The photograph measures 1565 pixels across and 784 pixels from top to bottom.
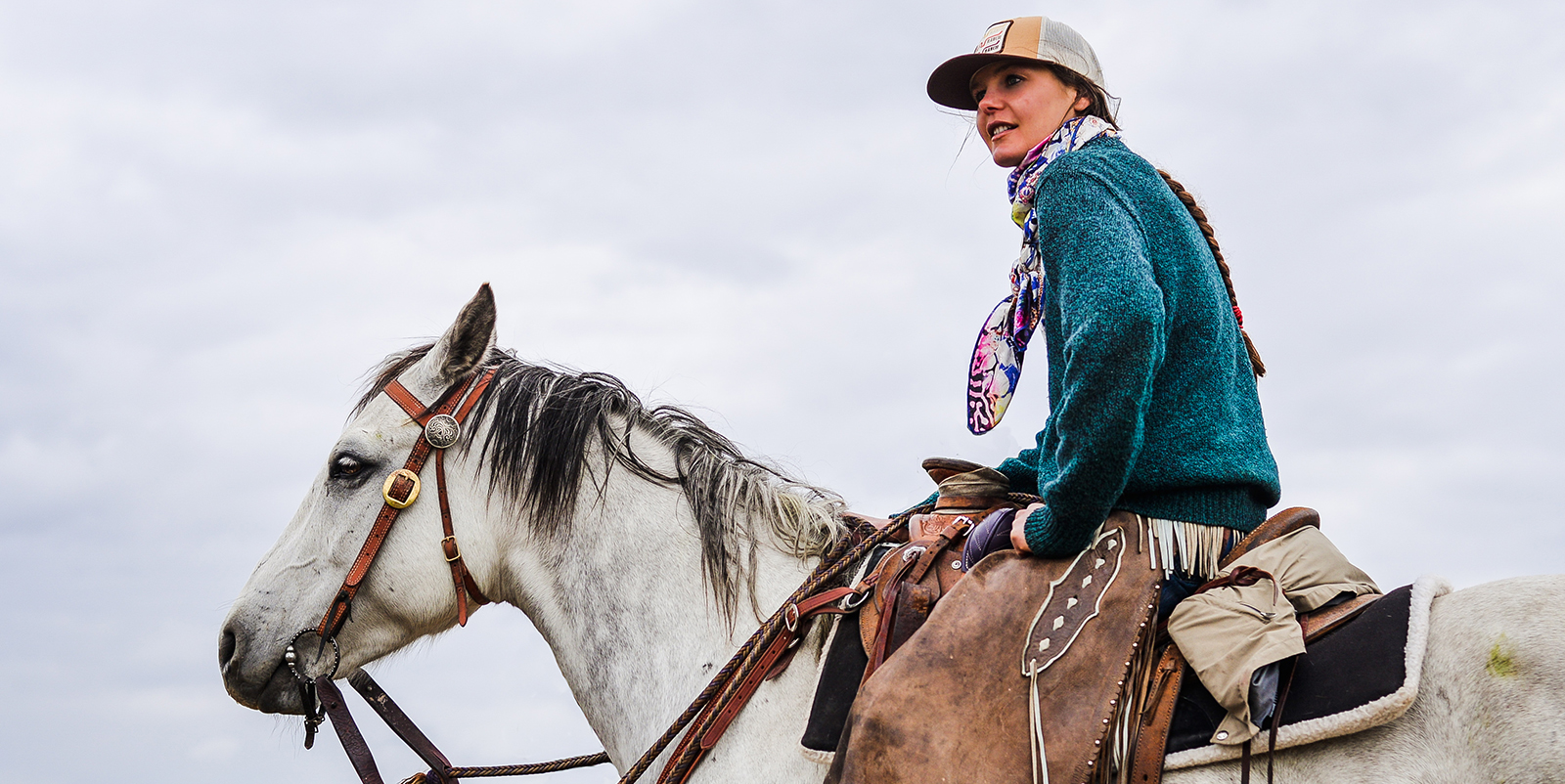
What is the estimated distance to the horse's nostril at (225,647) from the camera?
3907 mm

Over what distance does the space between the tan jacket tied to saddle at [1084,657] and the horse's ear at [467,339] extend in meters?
2.05

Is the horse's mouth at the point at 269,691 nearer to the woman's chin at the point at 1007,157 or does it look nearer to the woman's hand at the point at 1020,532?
the woman's hand at the point at 1020,532

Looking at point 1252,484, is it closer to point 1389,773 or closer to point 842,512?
point 1389,773

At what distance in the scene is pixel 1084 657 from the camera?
276cm

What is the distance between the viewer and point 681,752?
3250 mm

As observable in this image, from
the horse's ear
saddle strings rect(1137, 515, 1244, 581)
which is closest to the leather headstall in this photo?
the horse's ear

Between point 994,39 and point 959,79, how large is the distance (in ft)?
0.97

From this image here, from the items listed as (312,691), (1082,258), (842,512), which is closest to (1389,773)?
(1082,258)

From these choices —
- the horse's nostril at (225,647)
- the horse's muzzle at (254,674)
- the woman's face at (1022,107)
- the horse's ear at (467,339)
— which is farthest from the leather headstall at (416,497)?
the woman's face at (1022,107)

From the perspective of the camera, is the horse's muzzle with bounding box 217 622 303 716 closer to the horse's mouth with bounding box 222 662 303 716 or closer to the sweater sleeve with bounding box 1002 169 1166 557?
the horse's mouth with bounding box 222 662 303 716

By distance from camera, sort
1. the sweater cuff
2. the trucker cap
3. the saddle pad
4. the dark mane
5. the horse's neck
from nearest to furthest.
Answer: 1. the saddle pad
2. the sweater cuff
3. the trucker cap
4. the horse's neck
5. the dark mane

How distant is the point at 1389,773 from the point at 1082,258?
59.0 inches

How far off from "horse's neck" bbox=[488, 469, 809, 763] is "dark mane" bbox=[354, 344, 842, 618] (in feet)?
0.19

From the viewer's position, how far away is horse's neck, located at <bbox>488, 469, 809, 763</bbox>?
3557 mm
